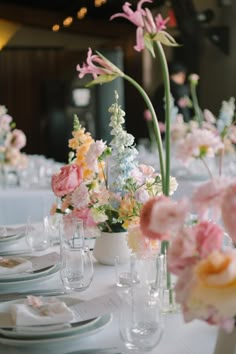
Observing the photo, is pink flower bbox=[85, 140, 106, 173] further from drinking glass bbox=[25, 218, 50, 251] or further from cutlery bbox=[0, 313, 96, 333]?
cutlery bbox=[0, 313, 96, 333]

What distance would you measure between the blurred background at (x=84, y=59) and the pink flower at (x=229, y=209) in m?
6.57

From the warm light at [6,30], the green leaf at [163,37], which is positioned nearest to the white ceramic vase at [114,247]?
the green leaf at [163,37]

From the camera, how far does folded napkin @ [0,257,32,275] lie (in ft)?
5.30

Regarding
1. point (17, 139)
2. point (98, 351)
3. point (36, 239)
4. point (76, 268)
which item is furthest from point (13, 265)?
point (17, 139)

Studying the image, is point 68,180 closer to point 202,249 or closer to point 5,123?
point 202,249

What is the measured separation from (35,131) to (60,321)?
7454 mm

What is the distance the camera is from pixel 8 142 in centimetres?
360

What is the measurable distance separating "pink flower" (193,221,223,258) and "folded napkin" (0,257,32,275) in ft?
2.56

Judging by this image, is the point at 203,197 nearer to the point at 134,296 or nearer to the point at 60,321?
the point at 134,296

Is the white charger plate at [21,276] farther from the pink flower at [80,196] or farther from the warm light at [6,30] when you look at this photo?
the warm light at [6,30]

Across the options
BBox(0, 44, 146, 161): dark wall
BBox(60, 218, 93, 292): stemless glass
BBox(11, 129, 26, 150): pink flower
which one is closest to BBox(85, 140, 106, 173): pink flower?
BBox(60, 218, 93, 292): stemless glass

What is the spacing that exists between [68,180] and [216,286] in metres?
0.89

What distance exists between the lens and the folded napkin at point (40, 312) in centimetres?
122

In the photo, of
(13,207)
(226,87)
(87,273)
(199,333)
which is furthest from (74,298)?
(226,87)
